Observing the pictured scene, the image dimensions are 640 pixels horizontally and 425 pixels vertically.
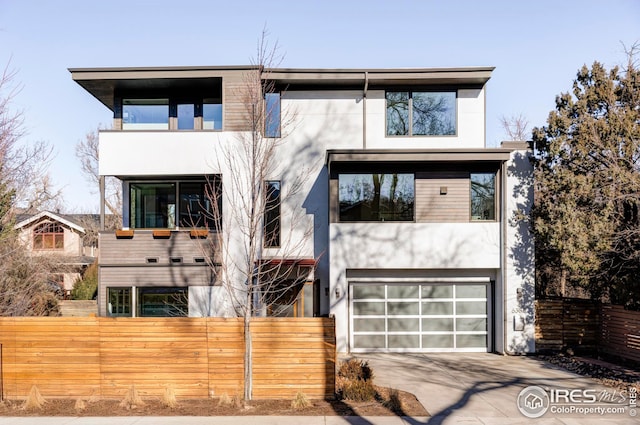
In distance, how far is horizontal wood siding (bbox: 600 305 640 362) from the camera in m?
13.0

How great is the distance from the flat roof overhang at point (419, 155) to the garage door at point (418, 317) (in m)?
3.94

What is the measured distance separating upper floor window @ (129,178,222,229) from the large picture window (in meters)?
4.03

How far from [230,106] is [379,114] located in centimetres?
482

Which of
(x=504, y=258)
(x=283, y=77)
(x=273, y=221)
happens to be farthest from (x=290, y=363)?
(x=283, y=77)

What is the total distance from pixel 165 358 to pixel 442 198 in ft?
29.7

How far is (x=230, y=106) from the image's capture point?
47.2 ft

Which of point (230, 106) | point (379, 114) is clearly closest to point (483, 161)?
point (379, 114)

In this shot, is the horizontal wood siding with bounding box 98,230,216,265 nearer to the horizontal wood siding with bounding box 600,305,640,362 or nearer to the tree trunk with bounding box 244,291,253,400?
the tree trunk with bounding box 244,291,253,400

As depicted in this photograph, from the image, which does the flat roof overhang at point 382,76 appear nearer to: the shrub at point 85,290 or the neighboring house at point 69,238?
the shrub at point 85,290

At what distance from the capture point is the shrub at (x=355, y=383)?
30.5ft

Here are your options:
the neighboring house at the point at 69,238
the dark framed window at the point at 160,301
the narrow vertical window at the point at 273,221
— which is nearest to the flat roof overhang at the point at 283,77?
the narrow vertical window at the point at 273,221

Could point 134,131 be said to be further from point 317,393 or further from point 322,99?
point 317,393

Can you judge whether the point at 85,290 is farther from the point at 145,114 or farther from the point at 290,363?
the point at 290,363

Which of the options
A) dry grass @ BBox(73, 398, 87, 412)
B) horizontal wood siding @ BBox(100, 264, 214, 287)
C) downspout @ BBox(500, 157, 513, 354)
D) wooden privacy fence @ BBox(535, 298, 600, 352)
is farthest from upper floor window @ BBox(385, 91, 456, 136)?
dry grass @ BBox(73, 398, 87, 412)
